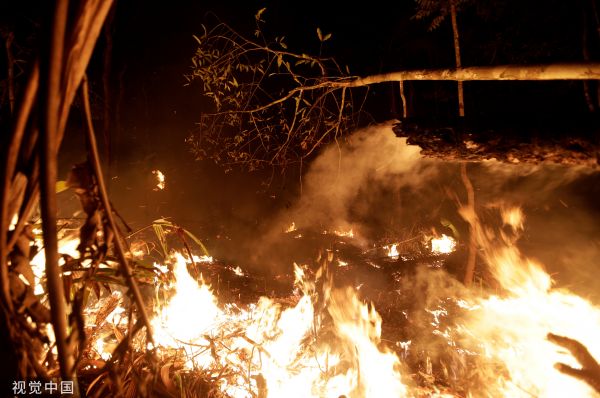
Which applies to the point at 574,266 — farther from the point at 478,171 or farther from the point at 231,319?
the point at 231,319

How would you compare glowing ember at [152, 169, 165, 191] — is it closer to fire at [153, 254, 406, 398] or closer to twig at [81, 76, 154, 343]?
fire at [153, 254, 406, 398]

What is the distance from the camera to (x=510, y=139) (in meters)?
2.65

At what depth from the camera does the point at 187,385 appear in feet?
11.4

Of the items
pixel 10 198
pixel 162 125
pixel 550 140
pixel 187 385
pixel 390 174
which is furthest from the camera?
pixel 162 125

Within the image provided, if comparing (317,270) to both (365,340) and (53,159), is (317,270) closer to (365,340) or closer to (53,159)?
(365,340)

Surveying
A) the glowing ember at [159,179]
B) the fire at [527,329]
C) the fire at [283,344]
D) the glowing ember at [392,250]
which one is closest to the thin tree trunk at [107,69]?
the fire at [283,344]

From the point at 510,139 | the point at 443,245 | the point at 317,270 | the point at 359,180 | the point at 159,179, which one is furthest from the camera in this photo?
the point at 159,179

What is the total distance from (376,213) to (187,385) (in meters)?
5.85

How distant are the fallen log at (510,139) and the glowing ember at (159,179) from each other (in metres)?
7.82

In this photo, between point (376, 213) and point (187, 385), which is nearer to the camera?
point (187, 385)

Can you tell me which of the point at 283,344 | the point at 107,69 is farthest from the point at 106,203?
the point at 283,344

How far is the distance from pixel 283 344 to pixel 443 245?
4184mm

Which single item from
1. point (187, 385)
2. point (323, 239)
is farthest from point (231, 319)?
point (323, 239)

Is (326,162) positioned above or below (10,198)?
above
